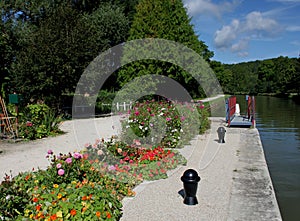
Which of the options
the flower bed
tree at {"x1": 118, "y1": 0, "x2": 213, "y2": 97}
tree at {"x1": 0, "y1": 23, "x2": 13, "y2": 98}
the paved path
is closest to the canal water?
the flower bed

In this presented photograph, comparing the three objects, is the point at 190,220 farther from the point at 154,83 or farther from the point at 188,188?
the point at 154,83

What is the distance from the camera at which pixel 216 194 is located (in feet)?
16.4

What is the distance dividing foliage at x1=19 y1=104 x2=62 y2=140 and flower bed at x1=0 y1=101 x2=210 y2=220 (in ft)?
17.9

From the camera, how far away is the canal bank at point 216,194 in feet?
13.8

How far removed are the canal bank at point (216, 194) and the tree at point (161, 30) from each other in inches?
292

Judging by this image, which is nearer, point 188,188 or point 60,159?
point 188,188

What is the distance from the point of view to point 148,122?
8.95 meters

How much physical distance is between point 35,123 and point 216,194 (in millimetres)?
8275

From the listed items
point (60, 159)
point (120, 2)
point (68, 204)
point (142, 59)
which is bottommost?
point (68, 204)

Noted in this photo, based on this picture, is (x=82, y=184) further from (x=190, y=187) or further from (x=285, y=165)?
(x=285, y=165)

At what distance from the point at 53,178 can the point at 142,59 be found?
10.7 m

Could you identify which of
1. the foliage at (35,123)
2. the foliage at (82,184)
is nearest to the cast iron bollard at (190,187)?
the foliage at (82,184)

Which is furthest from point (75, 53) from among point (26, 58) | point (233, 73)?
point (233, 73)

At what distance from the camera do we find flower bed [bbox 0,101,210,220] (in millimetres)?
3688
